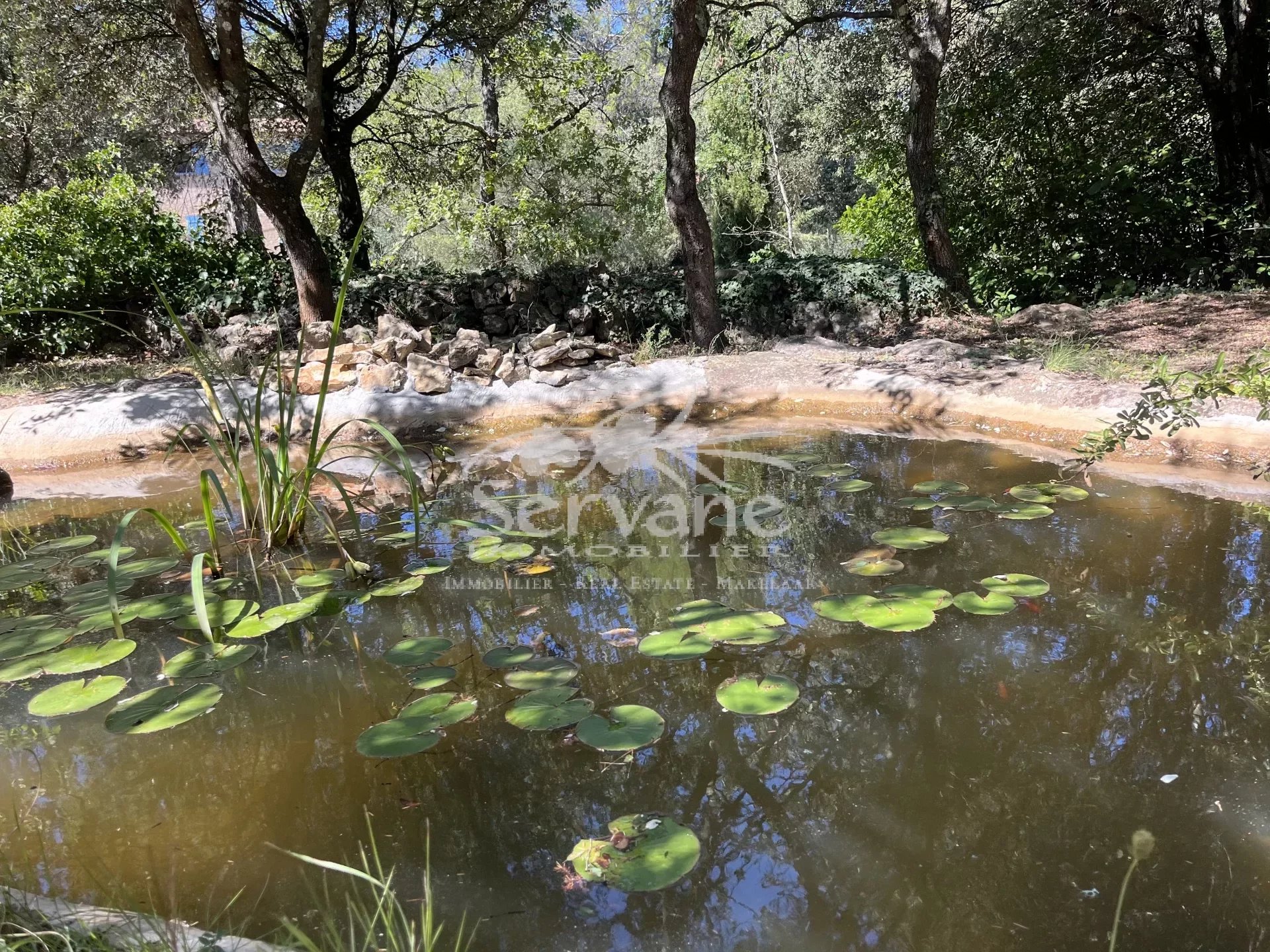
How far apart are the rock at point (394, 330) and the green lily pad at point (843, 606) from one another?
503 cm

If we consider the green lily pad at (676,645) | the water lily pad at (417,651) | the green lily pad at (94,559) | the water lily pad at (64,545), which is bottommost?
the green lily pad at (676,645)

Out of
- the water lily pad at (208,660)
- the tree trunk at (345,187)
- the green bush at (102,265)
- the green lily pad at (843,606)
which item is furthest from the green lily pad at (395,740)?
the tree trunk at (345,187)

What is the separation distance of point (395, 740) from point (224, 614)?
41.4 inches

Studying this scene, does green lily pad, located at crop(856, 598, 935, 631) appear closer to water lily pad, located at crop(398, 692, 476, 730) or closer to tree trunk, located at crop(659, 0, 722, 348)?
water lily pad, located at crop(398, 692, 476, 730)

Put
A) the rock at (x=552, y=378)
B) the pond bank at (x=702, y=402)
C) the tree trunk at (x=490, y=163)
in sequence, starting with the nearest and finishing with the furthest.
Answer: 1. the pond bank at (x=702, y=402)
2. the rock at (x=552, y=378)
3. the tree trunk at (x=490, y=163)

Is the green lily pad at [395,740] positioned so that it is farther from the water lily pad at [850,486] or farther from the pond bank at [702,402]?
the pond bank at [702,402]

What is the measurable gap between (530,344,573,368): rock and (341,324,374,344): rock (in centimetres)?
152

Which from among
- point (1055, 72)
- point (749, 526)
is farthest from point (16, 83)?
point (1055, 72)

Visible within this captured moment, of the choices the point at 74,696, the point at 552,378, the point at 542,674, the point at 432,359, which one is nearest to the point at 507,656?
the point at 542,674

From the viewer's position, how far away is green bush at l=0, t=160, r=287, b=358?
7.19 metres

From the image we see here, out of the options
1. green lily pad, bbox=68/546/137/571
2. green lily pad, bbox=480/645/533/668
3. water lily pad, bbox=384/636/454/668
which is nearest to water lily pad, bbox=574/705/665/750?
green lily pad, bbox=480/645/533/668

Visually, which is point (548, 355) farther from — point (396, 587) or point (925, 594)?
point (925, 594)

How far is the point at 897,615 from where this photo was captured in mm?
2402

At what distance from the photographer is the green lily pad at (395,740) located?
1.90 meters
